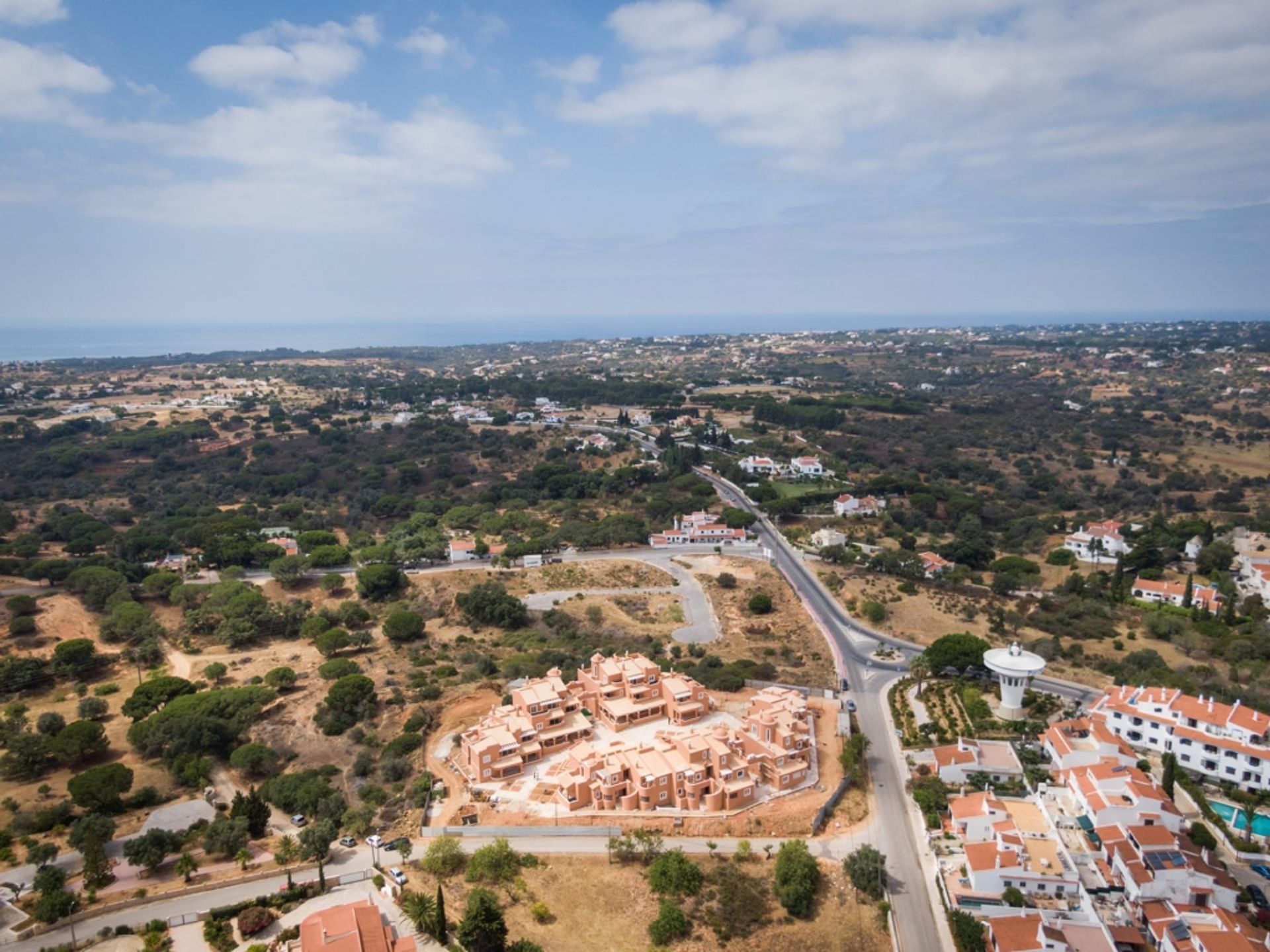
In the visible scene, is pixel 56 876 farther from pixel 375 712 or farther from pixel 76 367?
pixel 76 367

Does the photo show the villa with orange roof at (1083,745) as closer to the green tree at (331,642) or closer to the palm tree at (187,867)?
the palm tree at (187,867)

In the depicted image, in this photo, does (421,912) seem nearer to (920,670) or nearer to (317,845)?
(317,845)

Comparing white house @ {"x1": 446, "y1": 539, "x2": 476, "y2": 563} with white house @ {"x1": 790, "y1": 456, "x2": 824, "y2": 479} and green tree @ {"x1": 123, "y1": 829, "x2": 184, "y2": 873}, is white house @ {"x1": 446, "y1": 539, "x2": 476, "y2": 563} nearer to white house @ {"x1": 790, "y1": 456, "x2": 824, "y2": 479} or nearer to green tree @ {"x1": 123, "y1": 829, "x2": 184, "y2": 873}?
green tree @ {"x1": 123, "y1": 829, "x2": 184, "y2": 873}

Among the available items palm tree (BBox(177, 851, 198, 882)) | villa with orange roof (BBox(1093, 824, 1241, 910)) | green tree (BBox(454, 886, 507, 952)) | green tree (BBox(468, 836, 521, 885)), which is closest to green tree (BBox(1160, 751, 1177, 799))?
villa with orange roof (BBox(1093, 824, 1241, 910))

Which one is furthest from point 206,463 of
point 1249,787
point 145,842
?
point 1249,787

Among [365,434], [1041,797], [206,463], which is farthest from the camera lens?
[365,434]

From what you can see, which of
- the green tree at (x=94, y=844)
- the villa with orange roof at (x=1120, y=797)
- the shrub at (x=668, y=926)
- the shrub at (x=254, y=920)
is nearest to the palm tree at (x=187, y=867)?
the green tree at (x=94, y=844)

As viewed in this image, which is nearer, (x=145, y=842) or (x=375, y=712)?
(x=145, y=842)
